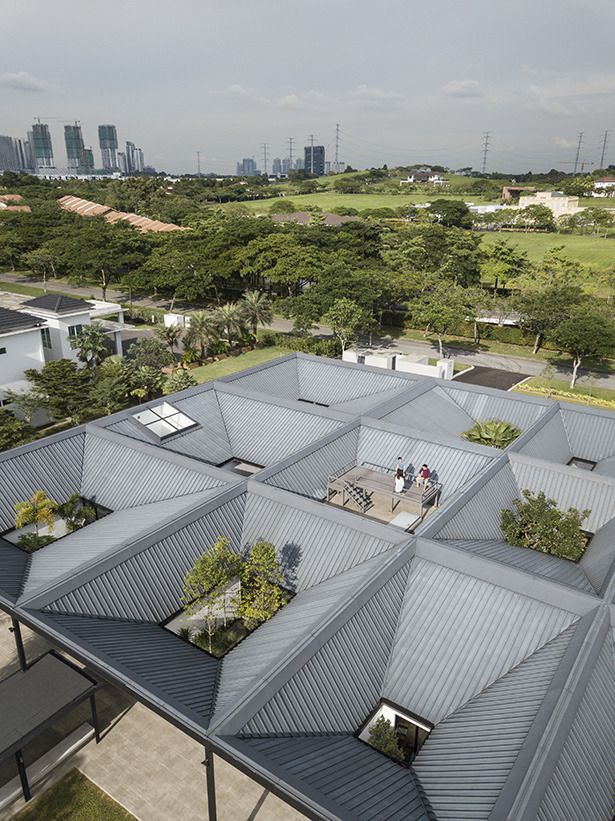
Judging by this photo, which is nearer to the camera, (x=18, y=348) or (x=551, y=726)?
(x=551, y=726)

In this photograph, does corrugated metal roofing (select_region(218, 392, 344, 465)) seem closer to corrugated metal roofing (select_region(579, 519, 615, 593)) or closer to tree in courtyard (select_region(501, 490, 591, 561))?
tree in courtyard (select_region(501, 490, 591, 561))

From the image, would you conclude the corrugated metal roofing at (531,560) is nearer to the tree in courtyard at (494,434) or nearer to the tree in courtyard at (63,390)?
the tree in courtyard at (494,434)

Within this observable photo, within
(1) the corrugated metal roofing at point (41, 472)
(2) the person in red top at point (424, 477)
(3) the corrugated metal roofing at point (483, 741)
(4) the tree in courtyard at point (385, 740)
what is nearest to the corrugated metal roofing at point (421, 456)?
(2) the person in red top at point (424, 477)

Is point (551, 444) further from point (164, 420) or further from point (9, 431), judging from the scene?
point (9, 431)

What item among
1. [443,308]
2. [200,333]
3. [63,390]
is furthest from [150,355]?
[443,308]

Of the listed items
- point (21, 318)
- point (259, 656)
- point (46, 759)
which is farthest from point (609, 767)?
point (21, 318)

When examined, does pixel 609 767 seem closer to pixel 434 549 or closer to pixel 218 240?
pixel 434 549

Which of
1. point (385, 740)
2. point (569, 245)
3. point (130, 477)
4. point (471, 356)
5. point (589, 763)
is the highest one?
point (569, 245)
